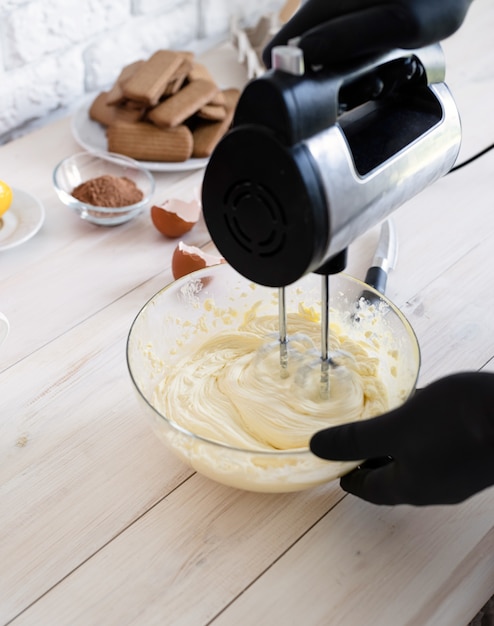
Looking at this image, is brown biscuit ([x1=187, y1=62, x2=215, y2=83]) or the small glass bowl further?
brown biscuit ([x1=187, y1=62, x2=215, y2=83])

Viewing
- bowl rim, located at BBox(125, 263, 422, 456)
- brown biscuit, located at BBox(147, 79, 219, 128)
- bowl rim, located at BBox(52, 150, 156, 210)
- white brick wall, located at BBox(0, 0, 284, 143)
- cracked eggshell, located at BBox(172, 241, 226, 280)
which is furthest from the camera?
white brick wall, located at BBox(0, 0, 284, 143)

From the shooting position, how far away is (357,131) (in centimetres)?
65

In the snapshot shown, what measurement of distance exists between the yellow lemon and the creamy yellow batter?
41cm

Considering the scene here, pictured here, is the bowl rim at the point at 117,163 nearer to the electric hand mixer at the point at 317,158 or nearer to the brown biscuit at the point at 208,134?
the brown biscuit at the point at 208,134

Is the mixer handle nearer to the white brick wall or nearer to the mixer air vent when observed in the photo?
the mixer air vent

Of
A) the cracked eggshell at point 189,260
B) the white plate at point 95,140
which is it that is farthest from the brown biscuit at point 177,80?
the cracked eggshell at point 189,260

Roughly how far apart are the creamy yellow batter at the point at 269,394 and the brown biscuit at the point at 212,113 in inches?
22.1

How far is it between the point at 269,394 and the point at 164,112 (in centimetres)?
65

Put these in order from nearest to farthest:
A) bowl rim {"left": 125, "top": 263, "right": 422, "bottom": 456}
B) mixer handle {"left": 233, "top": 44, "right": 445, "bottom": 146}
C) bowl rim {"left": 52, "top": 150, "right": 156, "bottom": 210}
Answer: mixer handle {"left": 233, "top": 44, "right": 445, "bottom": 146}, bowl rim {"left": 125, "top": 263, "right": 422, "bottom": 456}, bowl rim {"left": 52, "top": 150, "right": 156, "bottom": 210}

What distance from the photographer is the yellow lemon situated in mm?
1091

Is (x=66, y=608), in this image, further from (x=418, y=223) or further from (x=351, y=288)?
(x=418, y=223)

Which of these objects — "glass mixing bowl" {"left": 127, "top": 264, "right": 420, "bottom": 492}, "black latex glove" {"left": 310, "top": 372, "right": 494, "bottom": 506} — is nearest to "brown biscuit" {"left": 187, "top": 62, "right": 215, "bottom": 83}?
"glass mixing bowl" {"left": 127, "top": 264, "right": 420, "bottom": 492}

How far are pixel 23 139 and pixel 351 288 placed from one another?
0.73 metres

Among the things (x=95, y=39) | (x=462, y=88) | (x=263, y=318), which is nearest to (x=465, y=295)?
(x=263, y=318)
